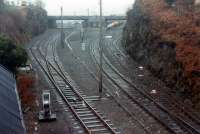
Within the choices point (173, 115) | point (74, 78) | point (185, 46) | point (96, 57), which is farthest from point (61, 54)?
point (173, 115)

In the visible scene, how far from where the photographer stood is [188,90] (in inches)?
982

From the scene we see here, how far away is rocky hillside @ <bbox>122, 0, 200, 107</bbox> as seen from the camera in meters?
25.5

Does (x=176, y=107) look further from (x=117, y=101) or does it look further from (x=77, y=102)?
(x=77, y=102)

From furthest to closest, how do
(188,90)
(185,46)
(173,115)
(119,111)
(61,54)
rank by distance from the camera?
(61,54)
(185,46)
(188,90)
(119,111)
(173,115)

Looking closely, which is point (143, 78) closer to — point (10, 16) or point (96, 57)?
point (96, 57)

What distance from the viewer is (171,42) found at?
29.5m

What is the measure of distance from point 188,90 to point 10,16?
37.2 meters

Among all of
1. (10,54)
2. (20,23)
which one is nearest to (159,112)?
(10,54)

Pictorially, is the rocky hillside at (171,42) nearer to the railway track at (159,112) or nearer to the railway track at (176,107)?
the railway track at (176,107)

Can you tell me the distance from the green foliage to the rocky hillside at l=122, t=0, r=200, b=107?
412 inches

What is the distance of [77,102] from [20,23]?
35.8 meters

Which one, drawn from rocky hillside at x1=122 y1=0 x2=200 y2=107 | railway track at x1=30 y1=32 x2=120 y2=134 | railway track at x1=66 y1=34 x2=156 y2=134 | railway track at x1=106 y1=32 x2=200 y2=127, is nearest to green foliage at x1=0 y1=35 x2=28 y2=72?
railway track at x1=30 y1=32 x2=120 y2=134

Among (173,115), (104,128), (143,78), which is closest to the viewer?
(104,128)

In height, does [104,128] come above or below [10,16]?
below
